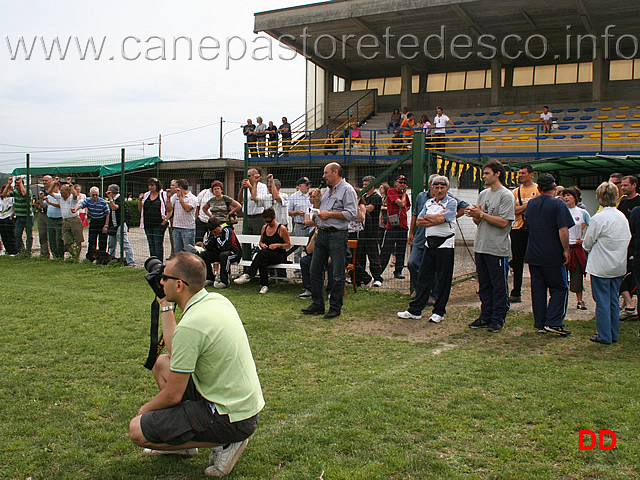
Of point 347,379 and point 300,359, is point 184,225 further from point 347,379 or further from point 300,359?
point 347,379

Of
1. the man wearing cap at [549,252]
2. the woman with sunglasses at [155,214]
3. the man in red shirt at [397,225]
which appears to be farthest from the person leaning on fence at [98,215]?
the man wearing cap at [549,252]

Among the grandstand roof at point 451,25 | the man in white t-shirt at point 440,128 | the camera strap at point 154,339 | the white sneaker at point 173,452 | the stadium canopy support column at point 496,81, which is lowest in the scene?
the white sneaker at point 173,452

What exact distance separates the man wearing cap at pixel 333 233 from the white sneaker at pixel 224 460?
13.4ft

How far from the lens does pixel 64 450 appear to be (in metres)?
3.42

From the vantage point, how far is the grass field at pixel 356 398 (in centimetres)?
326

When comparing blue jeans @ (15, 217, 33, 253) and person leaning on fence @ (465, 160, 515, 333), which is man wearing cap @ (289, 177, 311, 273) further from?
blue jeans @ (15, 217, 33, 253)

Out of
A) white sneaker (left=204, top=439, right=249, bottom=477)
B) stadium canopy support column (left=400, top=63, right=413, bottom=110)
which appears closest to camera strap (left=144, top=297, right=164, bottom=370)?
white sneaker (left=204, top=439, right=249, bottom=477)

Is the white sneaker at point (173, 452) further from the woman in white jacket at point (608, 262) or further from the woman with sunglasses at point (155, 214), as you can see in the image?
the woman with sunglasses at point (155, 214)

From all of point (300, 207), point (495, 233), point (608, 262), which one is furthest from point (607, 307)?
point (300, 207)

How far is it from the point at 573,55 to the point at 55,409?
28.8 metres

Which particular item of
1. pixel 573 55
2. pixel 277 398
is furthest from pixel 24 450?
pixel 573 55

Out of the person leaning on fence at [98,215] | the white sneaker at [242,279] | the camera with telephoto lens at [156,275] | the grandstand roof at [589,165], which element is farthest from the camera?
the grandstand roof at [589,165]

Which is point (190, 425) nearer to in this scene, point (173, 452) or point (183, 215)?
point (173, 452)

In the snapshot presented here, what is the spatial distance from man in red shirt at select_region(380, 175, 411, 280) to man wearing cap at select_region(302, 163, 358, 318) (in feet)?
8.56
